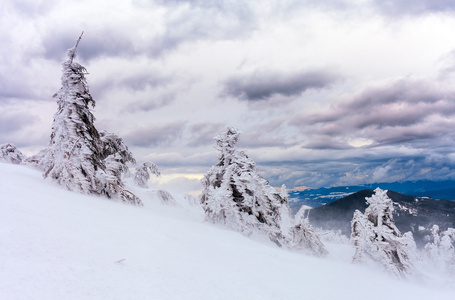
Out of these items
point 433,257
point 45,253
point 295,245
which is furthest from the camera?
point 433,257

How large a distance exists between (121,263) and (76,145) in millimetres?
9548

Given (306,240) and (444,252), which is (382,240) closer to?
(306,240)

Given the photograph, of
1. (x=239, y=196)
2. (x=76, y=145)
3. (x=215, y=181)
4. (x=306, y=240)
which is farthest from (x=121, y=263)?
(x=306, y=240)

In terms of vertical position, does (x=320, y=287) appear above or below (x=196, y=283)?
below

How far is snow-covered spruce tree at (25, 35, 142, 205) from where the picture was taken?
11305mm

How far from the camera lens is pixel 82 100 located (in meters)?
12.9

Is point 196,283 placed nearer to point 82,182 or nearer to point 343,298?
point 343,298

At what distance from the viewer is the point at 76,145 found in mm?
12156

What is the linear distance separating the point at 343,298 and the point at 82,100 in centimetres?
1343

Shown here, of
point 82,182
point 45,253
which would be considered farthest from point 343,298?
point 82,182

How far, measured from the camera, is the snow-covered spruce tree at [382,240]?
68.2ft

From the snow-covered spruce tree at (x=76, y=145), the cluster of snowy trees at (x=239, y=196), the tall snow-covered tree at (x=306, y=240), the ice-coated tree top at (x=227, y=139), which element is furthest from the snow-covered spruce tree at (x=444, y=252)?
the snow-covered spruce tree at (x=76, y=145)

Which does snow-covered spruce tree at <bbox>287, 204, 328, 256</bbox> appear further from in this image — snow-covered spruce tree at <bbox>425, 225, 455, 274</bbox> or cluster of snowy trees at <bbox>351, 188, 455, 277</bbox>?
snow-covered spruce tree at <bbox>425, 225, 455, 274</bbox>

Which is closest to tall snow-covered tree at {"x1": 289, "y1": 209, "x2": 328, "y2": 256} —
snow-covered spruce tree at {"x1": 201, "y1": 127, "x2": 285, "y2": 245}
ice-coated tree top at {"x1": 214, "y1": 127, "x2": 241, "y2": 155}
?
snow-covered spruce tree at {"x1": 201, "y1": 127, "x2": 285, "y2": 245}
